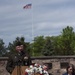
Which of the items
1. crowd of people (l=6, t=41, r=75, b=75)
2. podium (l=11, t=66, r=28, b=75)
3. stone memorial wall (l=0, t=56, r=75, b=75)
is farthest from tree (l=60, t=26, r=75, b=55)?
podium (l=11, t=66, r=28, b=75)

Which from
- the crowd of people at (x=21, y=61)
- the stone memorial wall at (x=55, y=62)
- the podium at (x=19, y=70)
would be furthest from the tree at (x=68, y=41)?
the podium at (x=19, y=70)

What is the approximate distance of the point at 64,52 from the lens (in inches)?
2074

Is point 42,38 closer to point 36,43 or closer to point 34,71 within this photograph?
point 36,43

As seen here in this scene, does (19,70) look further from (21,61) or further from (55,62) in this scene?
(55,62)

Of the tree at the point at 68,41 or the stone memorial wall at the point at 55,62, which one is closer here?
the stone memorial wall at the point at 55,62

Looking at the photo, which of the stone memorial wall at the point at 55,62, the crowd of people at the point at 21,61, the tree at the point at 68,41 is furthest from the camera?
the tree at the point at 68,41

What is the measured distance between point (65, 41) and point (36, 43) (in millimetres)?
13562

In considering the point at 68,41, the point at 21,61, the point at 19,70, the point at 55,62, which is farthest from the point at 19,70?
the point at 68,41

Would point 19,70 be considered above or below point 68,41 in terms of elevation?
below

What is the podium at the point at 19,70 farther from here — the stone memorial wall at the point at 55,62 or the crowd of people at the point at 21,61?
the stone memorial wall at the point at 55,62

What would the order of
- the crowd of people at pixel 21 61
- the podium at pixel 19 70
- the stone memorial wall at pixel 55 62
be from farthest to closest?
the stone memorial wall at pixel 55 62
the podium at pixel 19 70
the crowd of people at pixel 21 61

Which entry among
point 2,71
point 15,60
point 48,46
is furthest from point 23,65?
point 48,46

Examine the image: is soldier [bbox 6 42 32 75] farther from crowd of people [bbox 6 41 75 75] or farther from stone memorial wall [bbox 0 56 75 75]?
stone memorial wall [bbox 0 56 75 75]

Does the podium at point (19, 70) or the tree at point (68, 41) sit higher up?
the tree at point (68, 41)
